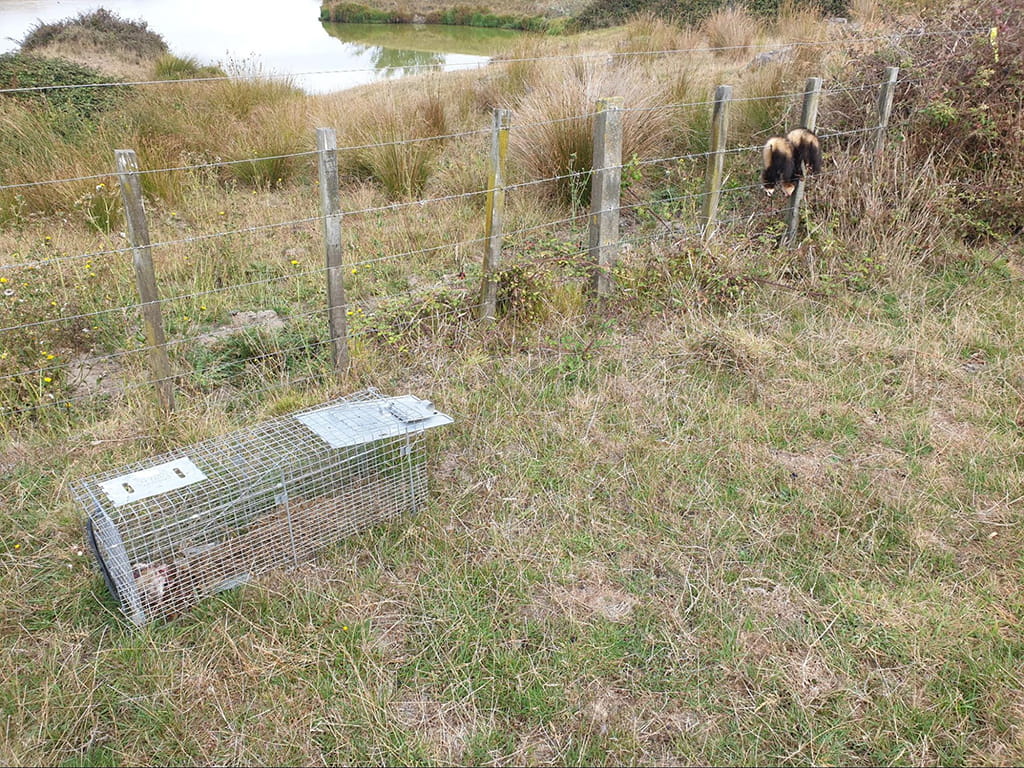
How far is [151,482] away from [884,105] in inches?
199

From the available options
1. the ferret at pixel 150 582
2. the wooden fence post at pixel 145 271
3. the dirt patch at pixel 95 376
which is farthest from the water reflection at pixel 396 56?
the ferret at pixel 150 582

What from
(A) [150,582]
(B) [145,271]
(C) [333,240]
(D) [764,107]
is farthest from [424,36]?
(A) [150,582]

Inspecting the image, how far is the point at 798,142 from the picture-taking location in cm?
474

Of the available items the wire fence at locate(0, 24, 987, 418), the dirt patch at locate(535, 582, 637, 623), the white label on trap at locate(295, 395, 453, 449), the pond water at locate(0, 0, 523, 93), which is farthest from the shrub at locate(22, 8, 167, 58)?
the dirt patch at locate(535, 582, 637, 623)

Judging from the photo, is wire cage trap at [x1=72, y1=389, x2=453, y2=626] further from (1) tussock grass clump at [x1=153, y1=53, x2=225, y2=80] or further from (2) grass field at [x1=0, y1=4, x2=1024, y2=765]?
(1) tussock grass clump at [x1=153, y1=53, x2=225, y2=80]

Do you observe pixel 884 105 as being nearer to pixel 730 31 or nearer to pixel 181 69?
pixel 730 31

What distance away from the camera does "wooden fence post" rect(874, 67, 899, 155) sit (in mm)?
5113

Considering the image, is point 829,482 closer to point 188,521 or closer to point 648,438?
point 648,438

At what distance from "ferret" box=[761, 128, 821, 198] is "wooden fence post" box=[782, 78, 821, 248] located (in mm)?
72

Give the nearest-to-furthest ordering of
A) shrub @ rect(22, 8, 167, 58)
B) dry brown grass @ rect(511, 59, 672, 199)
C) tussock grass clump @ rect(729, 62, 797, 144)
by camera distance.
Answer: dry brown grass @ rect(511, 59, 672, 199), tussock grass clump @ rect(729, 62, 797, 144), shrub @ rect(22, 8, 167, 58)

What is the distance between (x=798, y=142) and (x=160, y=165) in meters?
4.78

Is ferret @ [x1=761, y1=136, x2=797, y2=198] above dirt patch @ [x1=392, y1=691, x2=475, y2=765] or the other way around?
above

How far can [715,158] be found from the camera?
4.61 meters

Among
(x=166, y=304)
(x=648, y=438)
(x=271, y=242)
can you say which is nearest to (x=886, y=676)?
(x=648, y=438)
